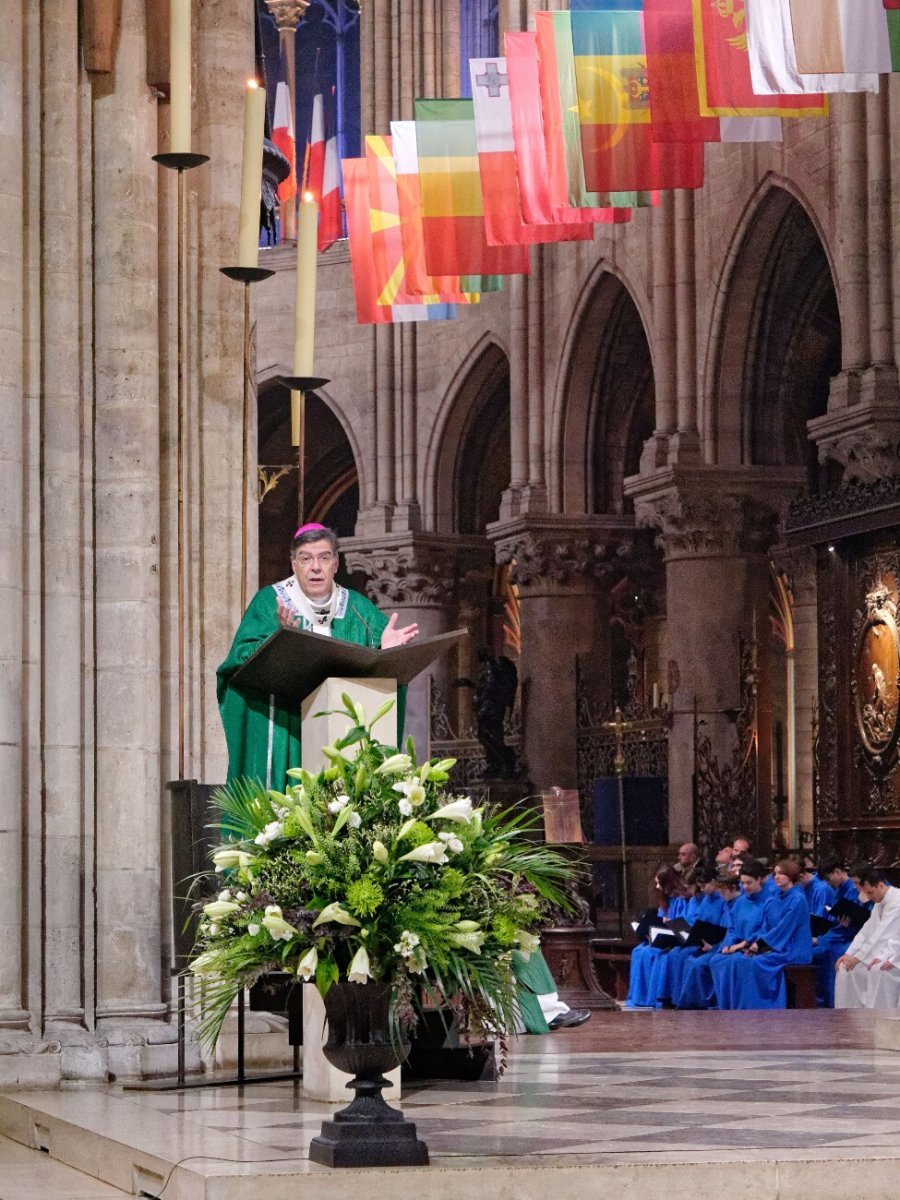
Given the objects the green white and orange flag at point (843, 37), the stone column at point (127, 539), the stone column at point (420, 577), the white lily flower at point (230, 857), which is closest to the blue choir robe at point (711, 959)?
the green white and orange flag at point (843, 37)

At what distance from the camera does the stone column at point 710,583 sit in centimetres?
2222

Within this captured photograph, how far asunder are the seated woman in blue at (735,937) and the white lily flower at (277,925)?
11139 millimetres

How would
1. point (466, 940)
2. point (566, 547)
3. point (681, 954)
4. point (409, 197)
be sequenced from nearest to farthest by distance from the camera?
1. point (466, 940)
2. point (681, 954)
3. point (409, 197)
4. point (566, 547)

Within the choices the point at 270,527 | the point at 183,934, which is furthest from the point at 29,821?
the point at 270,527

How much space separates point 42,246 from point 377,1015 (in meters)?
4.40

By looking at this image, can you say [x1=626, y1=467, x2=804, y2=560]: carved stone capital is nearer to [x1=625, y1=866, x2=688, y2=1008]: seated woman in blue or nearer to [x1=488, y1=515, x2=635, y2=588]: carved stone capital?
[x1=488, y1=515, x2=635, y2=588]: carved stone capital

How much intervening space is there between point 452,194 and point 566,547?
27.2 ft

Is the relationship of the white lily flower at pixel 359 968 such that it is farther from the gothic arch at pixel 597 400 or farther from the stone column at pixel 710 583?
the gothic arch at pixel 597 400

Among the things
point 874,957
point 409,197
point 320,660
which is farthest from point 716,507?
point 320,660

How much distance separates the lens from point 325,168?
103 ft

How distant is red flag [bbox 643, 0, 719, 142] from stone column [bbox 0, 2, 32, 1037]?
254 inches

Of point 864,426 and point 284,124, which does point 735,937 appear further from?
point 284,124

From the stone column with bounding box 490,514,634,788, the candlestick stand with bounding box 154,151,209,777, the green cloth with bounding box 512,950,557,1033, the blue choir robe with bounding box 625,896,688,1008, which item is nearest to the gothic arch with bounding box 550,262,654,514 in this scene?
the stone column with bounding box 490,514,634,788

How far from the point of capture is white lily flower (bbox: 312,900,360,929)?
5.27 metres
